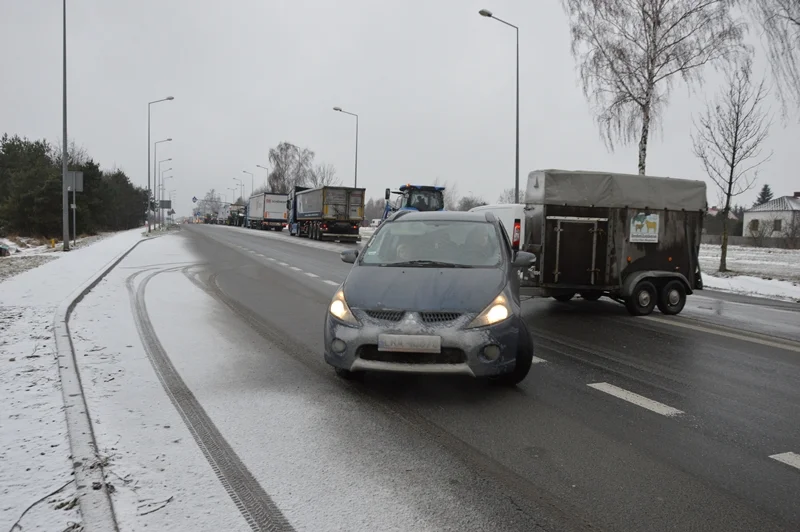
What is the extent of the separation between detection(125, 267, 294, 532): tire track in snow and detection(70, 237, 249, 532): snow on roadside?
0.05 metres

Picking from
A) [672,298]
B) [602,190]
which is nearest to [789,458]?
[602,190]

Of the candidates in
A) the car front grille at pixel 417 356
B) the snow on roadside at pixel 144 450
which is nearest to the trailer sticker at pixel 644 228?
the car front grille at pixel 417 356

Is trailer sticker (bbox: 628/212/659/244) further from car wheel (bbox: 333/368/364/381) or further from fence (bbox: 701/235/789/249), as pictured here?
fence (bbox: 701/235/789/249)

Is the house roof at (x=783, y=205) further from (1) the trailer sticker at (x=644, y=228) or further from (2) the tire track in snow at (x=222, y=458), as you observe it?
(2) the tire track in snow at (x=222, y=458)

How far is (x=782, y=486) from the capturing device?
3545 mm

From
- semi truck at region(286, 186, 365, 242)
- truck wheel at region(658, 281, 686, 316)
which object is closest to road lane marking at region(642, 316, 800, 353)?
truck wheel at region(658, 281, 686, 316)

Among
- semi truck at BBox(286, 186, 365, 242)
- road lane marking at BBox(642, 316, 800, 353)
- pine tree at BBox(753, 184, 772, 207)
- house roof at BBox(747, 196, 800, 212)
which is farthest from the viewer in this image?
pine tree at BBox(753, 184, 772, 207)

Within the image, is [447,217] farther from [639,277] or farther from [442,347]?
[639,277]

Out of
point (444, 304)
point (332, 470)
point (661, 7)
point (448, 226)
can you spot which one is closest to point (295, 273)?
point (448, 226)

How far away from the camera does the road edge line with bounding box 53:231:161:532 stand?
2953 mm

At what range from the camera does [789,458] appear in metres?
3.97

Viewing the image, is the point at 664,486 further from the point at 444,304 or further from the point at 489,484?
the point at 444,304

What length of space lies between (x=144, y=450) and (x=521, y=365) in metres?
3.01

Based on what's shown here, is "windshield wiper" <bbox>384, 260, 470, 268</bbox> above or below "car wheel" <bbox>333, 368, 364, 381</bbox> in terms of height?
above
